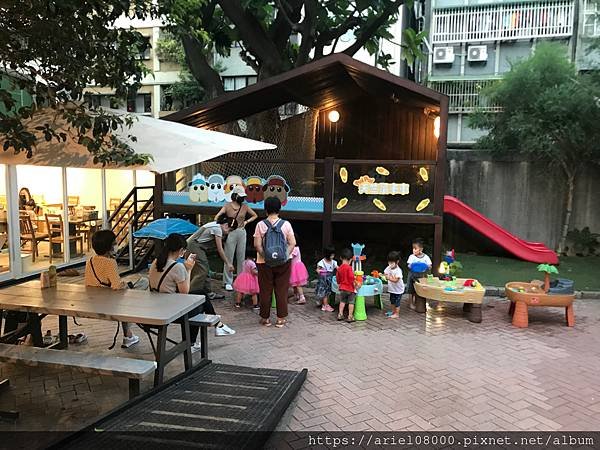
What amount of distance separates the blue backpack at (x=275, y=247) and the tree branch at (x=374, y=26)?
6274 millimetres

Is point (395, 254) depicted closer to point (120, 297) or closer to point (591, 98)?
point (120, 297)

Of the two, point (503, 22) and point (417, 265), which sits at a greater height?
point (503, 22)

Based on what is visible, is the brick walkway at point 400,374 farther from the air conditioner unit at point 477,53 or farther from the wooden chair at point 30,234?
the air conditioner unit at point 477,53

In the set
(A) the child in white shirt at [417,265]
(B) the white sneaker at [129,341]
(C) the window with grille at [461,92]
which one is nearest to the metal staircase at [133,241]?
(B) the white sneaker at [129,341]

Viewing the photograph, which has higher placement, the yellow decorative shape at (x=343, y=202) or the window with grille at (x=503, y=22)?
the window with grille at (x=503, y=22)

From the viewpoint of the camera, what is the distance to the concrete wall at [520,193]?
12.0 metres

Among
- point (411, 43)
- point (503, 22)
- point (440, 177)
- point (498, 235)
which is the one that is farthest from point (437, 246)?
point (503, 22)

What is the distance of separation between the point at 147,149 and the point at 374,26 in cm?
881

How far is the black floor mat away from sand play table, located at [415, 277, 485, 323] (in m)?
2.89

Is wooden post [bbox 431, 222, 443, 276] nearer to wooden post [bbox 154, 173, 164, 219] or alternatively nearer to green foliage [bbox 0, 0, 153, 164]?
wooden post [bbox 154, 173, 164, 219]

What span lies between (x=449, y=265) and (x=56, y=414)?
5994mm

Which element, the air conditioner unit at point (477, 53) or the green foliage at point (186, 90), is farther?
the green foliage at point (186, 90)

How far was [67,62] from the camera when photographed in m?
3.69

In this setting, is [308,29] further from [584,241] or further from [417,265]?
[584,241]
